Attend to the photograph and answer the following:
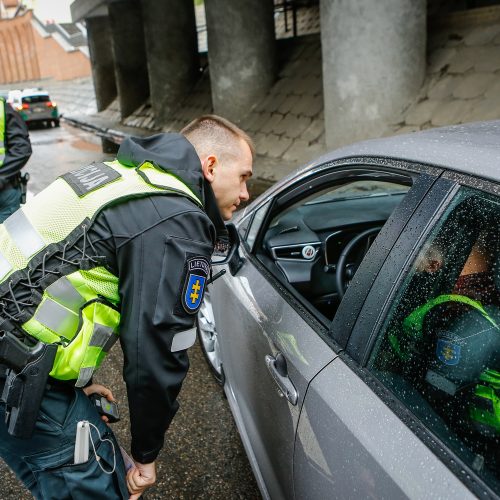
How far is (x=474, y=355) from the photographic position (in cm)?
125

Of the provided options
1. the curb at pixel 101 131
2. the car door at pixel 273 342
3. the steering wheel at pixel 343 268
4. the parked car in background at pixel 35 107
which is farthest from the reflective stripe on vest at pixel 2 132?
the parked car in background at pixel 35 107

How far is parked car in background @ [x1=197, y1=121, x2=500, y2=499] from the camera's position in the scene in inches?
44.7

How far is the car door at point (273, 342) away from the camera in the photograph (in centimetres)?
154

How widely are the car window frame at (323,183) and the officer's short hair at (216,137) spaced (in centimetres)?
36

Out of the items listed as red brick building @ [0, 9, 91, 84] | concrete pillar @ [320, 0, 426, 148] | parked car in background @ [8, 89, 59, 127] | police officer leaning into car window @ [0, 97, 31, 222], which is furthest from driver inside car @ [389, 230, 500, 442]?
red brick building @ [0, 9, 91, 84]

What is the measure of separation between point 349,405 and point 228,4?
1054cm

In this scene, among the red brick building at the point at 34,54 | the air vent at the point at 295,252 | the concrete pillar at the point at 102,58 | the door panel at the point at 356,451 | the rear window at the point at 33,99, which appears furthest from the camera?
the red brick building at the point at 34,54

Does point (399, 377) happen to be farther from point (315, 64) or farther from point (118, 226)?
point (315, 64)

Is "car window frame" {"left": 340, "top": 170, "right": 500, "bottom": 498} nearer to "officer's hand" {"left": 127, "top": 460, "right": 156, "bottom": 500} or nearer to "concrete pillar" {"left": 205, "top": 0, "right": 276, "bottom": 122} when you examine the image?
"officer's hand" {"left": 127, "top": 460, "right": 156, "bottom": 500}

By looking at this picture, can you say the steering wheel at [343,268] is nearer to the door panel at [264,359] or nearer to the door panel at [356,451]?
the door panel at [264,359]

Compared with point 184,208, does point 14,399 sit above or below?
below

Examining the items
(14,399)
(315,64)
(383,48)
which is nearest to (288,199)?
(14,399)

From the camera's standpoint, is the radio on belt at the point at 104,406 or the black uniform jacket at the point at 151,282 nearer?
the black uniform jacket at the point at 151,282

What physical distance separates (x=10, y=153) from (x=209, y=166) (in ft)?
9.15
